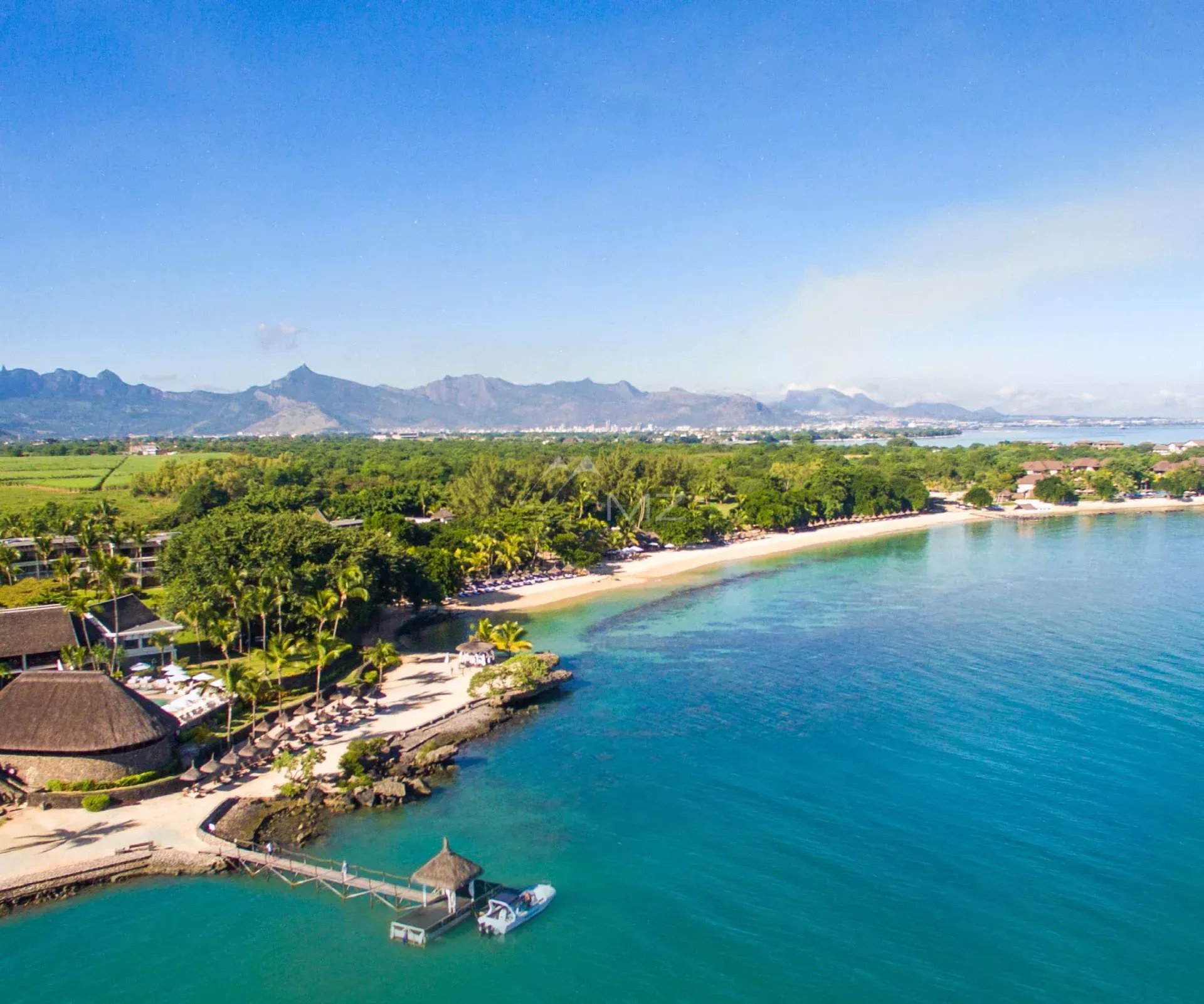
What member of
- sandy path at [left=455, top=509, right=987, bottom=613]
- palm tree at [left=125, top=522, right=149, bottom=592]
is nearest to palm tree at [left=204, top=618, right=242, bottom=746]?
sandy path at [left=455, top=509, right=987, bottom=613]

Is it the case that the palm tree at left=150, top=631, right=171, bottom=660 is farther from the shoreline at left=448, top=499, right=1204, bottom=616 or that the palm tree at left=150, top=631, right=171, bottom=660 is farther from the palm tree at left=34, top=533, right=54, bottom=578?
the palm tree at left=34, top=533, right=54, bottom=578

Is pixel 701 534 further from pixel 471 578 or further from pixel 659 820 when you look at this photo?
pixel 659 820

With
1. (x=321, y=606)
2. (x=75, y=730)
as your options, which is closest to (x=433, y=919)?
(x=75, y=730)

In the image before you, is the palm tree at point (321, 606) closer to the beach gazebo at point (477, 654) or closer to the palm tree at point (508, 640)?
the beach gazebo at point (477, 654)

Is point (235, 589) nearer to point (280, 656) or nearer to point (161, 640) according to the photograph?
point (161, 640)

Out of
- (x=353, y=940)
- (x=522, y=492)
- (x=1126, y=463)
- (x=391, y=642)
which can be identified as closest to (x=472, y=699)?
(x=391, y=642)

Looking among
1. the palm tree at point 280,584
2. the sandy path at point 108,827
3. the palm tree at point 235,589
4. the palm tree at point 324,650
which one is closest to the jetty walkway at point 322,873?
the sandy path at point 108,827
